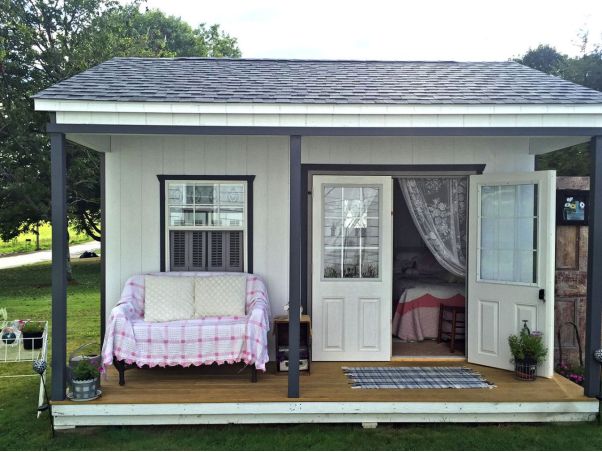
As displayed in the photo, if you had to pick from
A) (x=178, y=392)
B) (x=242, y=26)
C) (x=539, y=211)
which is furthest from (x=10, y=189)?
(x=242, y=26)

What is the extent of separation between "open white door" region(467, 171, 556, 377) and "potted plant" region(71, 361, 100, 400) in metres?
3.87

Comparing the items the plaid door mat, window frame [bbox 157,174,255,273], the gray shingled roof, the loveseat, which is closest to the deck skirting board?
the plaid door mat

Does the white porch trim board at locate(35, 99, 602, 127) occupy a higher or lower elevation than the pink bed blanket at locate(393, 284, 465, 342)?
higher

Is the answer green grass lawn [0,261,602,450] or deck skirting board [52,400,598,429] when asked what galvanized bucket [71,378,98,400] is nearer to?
deck skirting board [52,400,598,429]

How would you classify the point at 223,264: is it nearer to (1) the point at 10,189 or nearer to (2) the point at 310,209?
(2) the point at 310,209

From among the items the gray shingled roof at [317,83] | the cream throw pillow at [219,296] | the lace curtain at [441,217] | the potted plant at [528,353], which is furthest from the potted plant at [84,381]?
the potted plant at [528,353]

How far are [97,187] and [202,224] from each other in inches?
435

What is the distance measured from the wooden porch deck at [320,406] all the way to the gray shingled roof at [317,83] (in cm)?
258

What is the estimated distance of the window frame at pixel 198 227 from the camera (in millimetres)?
6035

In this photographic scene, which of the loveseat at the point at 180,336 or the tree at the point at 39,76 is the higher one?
the tree at the point at 39,76

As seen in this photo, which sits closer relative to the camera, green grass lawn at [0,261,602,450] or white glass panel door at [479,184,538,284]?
green grass lawn at [0,261,602,450]

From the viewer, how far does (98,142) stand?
564 centimetres

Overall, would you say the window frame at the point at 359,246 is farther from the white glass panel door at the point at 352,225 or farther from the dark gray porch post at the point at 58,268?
the dark gray porch post at the point at 58,268

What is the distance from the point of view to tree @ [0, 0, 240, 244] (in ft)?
46.2
